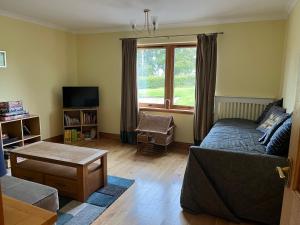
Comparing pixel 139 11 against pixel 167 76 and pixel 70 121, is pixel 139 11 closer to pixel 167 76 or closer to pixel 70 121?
pixel 167 76

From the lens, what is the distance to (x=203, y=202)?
2.21 metres

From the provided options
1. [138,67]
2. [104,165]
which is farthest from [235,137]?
[138,67]

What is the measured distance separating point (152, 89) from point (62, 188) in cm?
261

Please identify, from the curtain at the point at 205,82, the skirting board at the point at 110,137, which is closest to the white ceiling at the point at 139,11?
the curtain at the point at 205,82

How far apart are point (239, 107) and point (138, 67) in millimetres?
2025

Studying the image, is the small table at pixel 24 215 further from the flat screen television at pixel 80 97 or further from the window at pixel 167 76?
the flat screen television at pixel 80 97

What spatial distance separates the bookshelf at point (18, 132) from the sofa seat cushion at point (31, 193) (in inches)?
67.7

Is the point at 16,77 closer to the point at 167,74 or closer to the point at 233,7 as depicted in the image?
the point at 167,74

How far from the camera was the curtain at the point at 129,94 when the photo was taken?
173 inches

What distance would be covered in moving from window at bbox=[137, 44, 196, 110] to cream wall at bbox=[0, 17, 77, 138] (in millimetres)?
1563

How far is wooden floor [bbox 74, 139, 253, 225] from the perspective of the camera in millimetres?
2178

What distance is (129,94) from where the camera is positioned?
450 centimetres

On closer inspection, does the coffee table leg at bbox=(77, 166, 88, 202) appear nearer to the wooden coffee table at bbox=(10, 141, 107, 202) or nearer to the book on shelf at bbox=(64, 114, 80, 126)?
the wooden coffee table at bbox=(10, 141, 107, 202)

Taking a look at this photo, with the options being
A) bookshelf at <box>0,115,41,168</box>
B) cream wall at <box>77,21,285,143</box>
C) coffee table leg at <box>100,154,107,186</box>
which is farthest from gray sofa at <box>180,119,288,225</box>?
bookshelf at <box>0,115,41,168</box>
